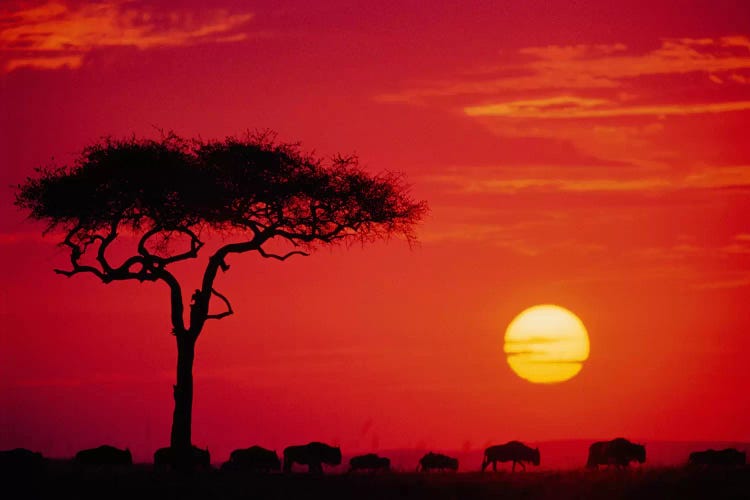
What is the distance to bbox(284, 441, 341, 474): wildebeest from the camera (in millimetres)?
57938

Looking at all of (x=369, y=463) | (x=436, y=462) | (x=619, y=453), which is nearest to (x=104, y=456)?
(x=369, y=463)

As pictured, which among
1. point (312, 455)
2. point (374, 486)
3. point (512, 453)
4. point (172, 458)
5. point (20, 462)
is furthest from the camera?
point (512, 453)

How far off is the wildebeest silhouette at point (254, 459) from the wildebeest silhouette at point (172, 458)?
89 centimetres

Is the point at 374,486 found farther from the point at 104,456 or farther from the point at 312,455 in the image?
Result: the point at 104,456

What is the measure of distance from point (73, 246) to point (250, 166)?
317 inches

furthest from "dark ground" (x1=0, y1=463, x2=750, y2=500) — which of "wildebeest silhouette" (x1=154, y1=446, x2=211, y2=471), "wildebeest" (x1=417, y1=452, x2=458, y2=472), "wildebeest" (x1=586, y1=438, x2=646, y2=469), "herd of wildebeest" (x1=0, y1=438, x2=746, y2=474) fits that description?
"wildebeest" (x1=417, y1=452, x2=458, y2=472)

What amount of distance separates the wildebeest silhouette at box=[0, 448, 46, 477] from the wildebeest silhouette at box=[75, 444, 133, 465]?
2456mm

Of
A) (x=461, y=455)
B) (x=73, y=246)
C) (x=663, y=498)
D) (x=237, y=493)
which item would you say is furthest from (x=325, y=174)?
(x=461, y=455)

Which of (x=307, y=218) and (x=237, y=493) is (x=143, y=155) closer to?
(x=307, y=218)

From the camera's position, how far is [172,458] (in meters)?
51.8

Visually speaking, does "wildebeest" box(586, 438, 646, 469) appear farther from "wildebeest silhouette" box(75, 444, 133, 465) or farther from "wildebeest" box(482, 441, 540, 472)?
"wildebeest silhouette" box(75, 444, 133, 465)

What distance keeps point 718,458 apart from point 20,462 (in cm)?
2954

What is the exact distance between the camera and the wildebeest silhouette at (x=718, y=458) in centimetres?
5731

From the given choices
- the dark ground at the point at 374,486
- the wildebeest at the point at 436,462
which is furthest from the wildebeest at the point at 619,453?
the dark ground at the point at 374,486
